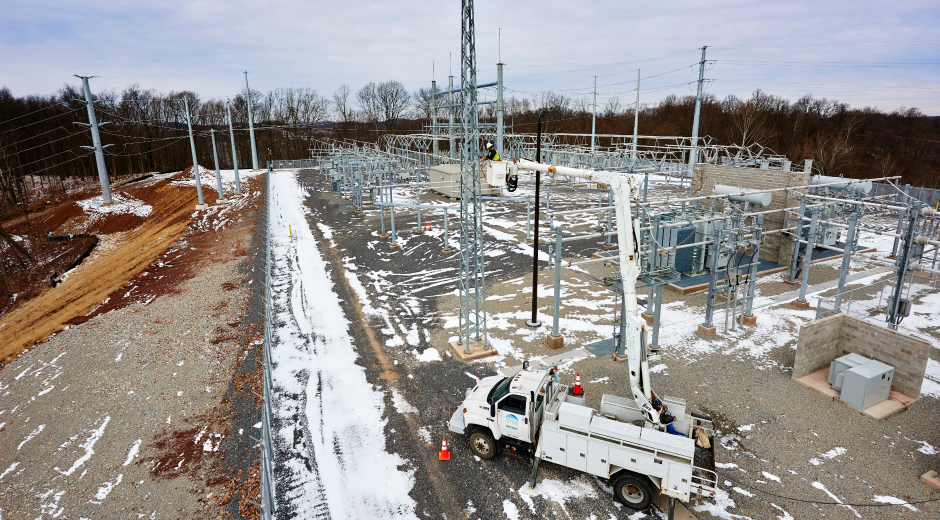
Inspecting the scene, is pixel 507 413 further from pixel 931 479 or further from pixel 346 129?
pixel 346 129

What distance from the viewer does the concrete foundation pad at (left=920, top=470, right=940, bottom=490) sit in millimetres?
8586

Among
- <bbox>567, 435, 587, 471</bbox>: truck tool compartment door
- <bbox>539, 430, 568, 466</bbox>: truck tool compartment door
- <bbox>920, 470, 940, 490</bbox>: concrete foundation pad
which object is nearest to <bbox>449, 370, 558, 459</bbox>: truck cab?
<bbox>539, 430, 568, 466</bbox>: truck tool compartment door

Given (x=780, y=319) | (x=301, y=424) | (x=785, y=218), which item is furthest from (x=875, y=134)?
(x=301, y=424)

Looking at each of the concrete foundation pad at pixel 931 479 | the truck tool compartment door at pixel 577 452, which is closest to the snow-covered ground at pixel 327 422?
the truck tool compartment door at pixel 577 452

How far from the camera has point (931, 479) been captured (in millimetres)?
8703

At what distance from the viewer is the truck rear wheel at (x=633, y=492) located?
8.08m

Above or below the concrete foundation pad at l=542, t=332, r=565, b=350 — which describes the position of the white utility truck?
above

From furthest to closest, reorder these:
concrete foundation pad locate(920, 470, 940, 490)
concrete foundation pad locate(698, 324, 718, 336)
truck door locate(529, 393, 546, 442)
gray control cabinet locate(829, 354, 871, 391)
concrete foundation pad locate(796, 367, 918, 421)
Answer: concrete foundation pad locate(698, 324, 718, 336)
gray control cabinet locate(829, 354, 871, 391)
concrete foundation pad locate(796, 367, 918, 421)
truck door locate(529, 393, 546, 442)
concrete foundation pad locate(920, 470, 940, 490)

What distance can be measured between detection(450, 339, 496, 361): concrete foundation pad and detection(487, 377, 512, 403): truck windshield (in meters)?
3.44

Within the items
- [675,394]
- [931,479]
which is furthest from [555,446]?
[931,479]

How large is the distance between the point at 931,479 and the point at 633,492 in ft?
18.6

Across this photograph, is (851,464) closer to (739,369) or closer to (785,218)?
(739,369)

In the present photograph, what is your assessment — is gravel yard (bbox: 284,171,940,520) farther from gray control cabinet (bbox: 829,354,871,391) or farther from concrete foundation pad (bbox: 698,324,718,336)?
gray control cabinet (bbox: 829,354,871,391)

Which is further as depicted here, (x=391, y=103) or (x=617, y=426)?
(x=391, y=103)
